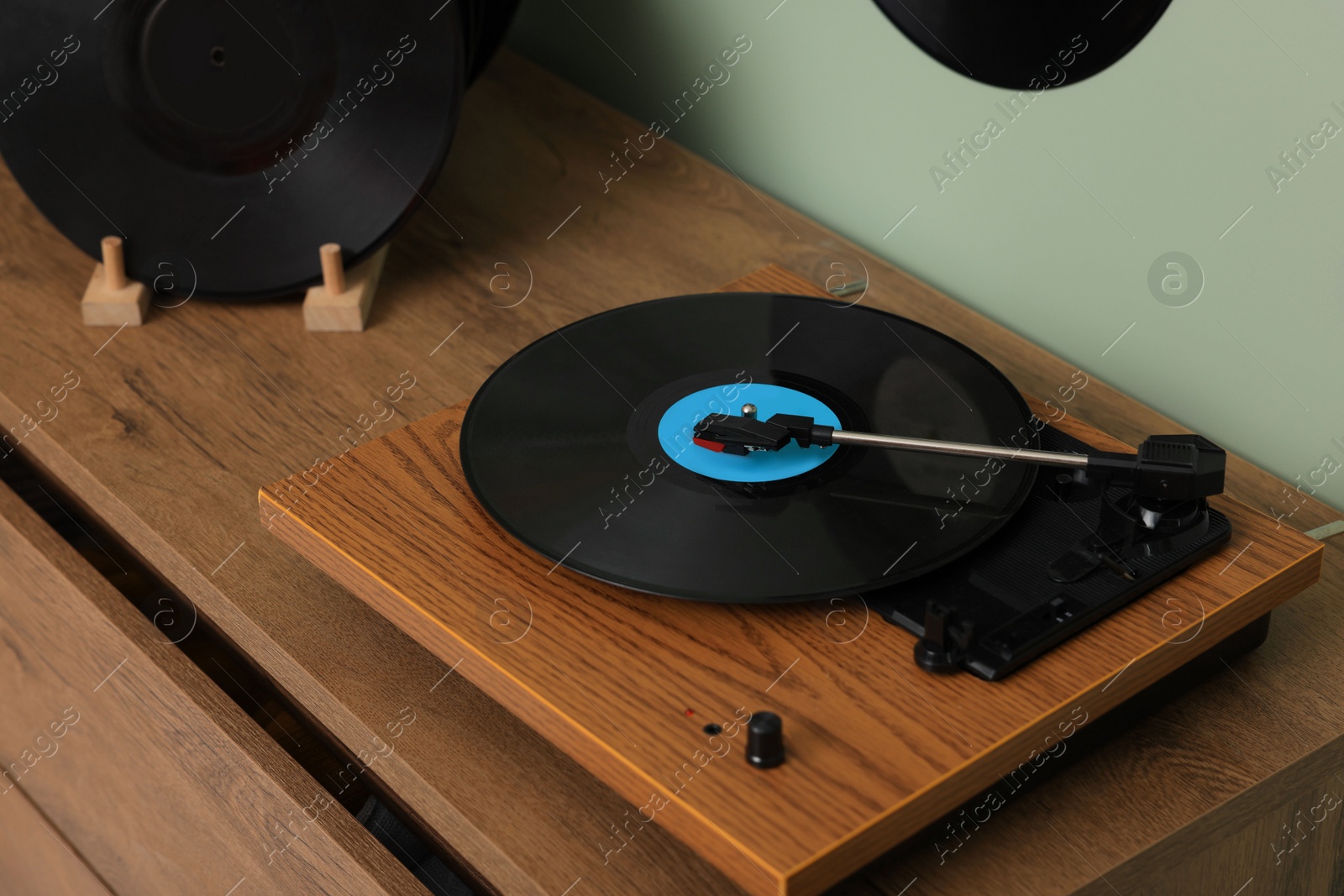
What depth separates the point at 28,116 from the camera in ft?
3.71

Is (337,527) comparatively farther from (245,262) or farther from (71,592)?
(245,262)

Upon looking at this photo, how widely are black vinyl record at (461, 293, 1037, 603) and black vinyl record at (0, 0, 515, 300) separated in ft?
1.02

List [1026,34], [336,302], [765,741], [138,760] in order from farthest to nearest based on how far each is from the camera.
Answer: [336,302] → [138,760] → [1026,34] → [765,741]

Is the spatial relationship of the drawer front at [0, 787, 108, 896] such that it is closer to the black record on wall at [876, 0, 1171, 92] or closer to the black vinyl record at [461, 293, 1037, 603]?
the black vinyl record at [461, 293, 1037, 603]

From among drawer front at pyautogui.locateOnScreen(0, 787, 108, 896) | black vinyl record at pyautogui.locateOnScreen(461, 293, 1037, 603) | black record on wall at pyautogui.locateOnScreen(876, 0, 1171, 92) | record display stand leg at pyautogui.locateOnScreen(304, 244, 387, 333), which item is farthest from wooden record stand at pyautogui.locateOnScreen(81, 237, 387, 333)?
black record on wall at pyautogui.locateOnScreen(876, 0, 1171, 92)

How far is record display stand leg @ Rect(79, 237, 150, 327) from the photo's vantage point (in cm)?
118

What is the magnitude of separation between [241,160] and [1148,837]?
94cm

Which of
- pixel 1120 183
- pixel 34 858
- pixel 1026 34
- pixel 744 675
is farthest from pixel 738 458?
pixel 34 858

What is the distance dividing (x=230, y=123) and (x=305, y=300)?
173mm

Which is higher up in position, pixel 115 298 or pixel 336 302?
pixel 336 302

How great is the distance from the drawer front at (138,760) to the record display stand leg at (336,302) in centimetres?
Answer: 30

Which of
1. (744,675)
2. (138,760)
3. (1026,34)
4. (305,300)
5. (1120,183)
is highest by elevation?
(1026,34)

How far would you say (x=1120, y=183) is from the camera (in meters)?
1.08

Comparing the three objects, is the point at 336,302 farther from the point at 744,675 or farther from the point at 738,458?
the point at 744,675
